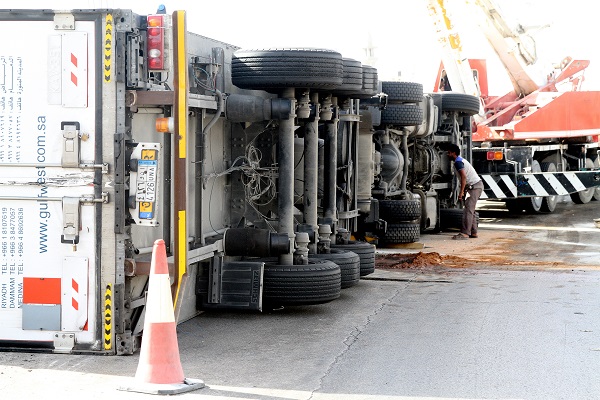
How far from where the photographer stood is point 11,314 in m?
6.86

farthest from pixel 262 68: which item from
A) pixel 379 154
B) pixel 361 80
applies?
pixel 379 154

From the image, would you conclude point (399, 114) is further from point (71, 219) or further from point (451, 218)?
point (71, 219)

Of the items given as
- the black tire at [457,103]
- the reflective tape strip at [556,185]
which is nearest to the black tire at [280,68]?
the black tire at [457,103]

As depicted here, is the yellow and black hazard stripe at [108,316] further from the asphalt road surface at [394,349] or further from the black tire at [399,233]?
the black tire at [399,233]

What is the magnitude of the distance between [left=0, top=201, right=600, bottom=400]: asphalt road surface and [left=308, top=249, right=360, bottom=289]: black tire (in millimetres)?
199

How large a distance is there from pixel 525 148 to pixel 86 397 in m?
16.5

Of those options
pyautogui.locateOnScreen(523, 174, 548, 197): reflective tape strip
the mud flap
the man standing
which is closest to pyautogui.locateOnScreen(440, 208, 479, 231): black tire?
the man standing

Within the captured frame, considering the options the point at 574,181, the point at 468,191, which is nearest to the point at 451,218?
the point at 468,191

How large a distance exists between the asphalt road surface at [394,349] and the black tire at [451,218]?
18.3ft

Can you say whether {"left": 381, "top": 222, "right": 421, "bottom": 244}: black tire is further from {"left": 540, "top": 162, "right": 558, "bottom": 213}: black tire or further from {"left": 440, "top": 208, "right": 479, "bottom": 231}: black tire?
{"left": 540, "top": 162, "right": 558, "bottom": 213}: black tire

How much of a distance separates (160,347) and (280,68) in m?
3.24

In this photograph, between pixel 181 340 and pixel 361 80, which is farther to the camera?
pixel 361 80

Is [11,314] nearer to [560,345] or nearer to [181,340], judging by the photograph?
[181,340]

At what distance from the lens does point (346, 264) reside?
370 inches
